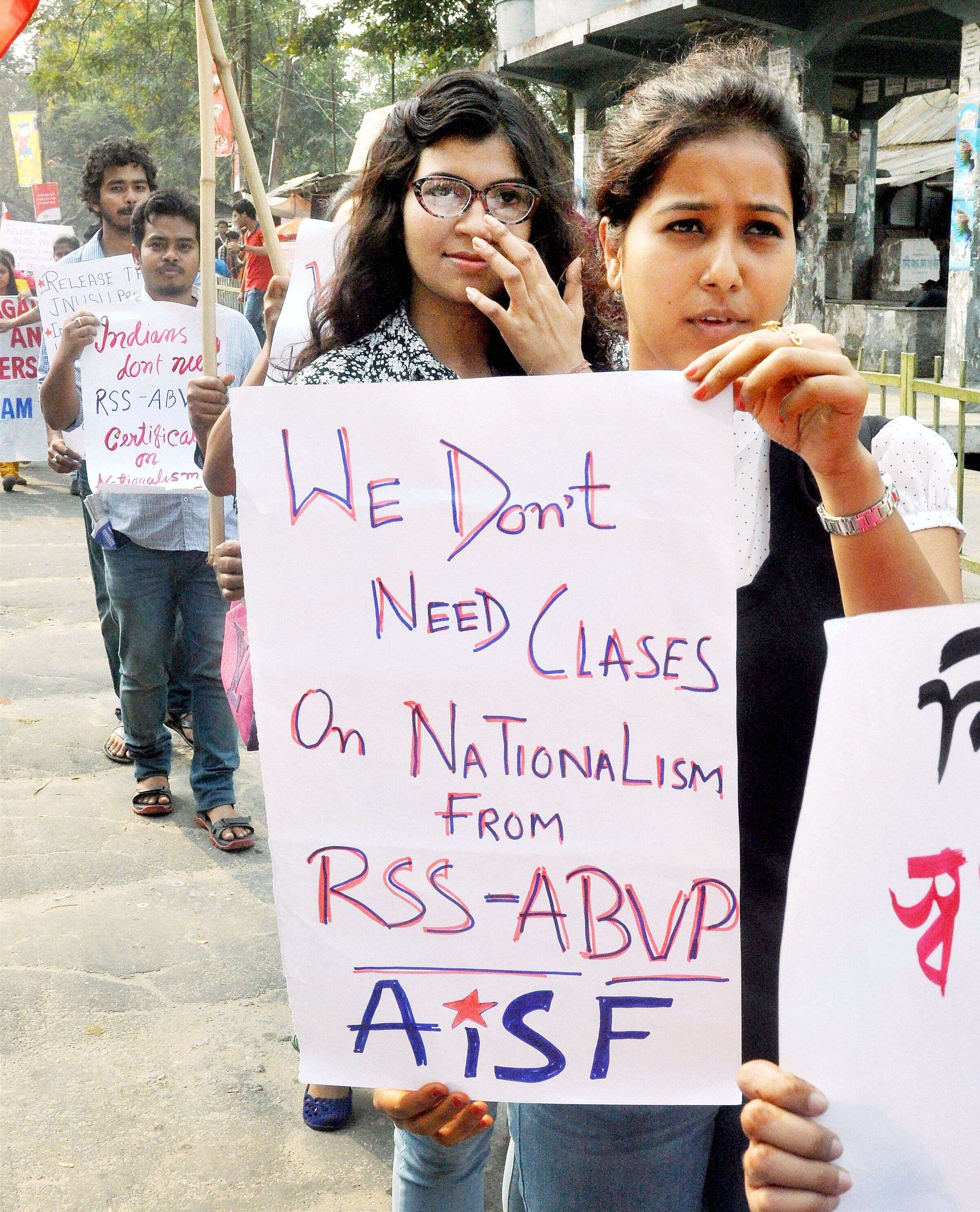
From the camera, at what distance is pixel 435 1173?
1674mm

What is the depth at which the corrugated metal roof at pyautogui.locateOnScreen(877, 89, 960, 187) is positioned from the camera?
18625 mm

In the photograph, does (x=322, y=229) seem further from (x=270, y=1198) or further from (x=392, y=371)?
(x=270, y=1198)

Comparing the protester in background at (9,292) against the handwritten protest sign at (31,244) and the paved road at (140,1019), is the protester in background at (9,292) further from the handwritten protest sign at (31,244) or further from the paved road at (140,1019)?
the paved road at (140,1019)

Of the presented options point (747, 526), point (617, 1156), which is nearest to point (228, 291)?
point (747, 526)

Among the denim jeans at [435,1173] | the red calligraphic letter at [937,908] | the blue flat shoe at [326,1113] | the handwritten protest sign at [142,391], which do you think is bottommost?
the blue flat shoe at [326,1113]

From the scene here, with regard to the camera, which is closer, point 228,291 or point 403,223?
point 403,223

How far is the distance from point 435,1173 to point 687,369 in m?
1.10

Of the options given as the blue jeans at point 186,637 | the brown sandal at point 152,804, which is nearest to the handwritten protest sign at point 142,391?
the blue jeans at point 186,637

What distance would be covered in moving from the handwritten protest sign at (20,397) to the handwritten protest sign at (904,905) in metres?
6.57

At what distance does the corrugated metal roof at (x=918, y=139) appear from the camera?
18.6 metres

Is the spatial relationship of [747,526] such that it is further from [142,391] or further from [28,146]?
[28,146]

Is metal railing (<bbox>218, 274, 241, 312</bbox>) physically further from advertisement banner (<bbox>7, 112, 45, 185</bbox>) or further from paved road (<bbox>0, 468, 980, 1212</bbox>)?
paved road (<bbox>0, 468, 980, 1212</bbox>)

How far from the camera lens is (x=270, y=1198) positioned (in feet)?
7.94

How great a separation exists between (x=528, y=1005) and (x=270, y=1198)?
1.39 meters
